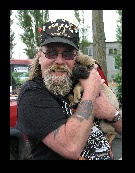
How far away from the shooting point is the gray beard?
6.48ft

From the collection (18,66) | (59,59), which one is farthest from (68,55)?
(18,66)

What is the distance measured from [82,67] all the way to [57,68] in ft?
0.79

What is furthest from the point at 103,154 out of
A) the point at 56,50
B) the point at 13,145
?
the point at 13,145

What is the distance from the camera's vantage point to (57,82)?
2002 millimetres

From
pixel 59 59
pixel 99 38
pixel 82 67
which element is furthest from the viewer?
pixel 99 38

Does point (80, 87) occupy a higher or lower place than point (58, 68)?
lower

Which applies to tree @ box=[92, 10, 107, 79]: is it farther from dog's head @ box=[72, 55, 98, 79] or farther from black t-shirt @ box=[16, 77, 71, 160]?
black t-shirt @ box=[16, 77, 71, 160]

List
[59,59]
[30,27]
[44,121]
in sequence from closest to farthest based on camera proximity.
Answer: [44,121], [59,59], [30,27]

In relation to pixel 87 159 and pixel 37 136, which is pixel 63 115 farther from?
pixel 87 159

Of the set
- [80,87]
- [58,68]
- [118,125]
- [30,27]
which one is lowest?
[118,125]

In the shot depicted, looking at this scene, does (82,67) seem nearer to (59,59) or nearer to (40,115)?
(59,59)

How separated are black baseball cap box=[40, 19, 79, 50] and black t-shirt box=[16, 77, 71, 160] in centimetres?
36

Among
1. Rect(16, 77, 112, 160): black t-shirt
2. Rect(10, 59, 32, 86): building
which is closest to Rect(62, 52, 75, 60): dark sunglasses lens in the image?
Rect(16, 77, 112, 160): black t-shirt
